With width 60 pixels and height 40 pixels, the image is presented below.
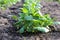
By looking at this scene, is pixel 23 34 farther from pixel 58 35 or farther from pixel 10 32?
pixel 58 35

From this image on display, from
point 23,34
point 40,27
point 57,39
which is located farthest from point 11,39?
point 57,39

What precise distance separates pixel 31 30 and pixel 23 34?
7.1 inches

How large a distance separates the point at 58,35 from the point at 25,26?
710 mm

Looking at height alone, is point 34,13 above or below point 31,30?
above

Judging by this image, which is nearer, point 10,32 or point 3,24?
point 10,32

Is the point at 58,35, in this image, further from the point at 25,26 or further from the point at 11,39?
the point at 11,39

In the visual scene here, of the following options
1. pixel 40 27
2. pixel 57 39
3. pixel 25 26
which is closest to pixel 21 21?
pixel 25 26

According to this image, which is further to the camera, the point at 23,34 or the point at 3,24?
the point at 3,24

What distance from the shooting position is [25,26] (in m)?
4.32

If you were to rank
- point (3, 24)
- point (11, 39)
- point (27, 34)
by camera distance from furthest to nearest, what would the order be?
point (3, 24)
point (27, 34)
point (11, 39)

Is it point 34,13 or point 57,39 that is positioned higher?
point 34,13

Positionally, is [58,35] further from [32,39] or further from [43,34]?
[32,39]

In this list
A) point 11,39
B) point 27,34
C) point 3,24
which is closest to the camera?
point 11,39

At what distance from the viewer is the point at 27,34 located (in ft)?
14.3
